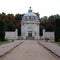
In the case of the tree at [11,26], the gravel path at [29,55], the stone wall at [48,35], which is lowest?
the stone wall at [48,35]

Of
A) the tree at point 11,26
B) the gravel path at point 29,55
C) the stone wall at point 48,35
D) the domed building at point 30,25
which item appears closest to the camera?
the gravel path at point 29,55

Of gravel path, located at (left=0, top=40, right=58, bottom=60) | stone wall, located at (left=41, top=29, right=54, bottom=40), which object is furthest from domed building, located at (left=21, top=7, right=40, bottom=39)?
gravel path, located at (left=0, top=40, right=58, bottom=60)

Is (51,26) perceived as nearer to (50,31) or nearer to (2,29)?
(50,31)

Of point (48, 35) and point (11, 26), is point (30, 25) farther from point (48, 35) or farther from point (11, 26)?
point (48, 35)

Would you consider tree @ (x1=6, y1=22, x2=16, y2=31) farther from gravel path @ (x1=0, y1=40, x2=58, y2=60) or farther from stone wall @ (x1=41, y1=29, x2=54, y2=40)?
gravel path @ (x1=0, y1=40, x2=58, y2=60)

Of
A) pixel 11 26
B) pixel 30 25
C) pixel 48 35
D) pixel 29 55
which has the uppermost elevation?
pixel 30 25

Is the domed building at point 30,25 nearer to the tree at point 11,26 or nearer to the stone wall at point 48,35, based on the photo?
the tree at point 11,26

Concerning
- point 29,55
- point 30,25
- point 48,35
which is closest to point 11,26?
point 30,25

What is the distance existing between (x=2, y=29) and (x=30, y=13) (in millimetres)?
44061

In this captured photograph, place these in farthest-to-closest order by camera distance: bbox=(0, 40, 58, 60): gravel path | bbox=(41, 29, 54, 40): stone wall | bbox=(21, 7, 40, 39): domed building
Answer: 1. bbox=(21, 7, 40, 39): domed building
2. bbox=(41, 29, 54, 40): stone wall
3. bbox=(0, 40, 58, 60): gravel path

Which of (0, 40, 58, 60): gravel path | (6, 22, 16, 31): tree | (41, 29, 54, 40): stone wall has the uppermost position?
(6, 22, 16, 31): tree

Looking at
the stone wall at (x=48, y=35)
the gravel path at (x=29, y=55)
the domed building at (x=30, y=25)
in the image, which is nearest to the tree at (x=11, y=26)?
the domed building at (x=30, y=25)

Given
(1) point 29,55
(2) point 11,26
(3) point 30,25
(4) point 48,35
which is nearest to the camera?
(1) point 29,55

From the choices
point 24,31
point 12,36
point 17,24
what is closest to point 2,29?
point 12,36
